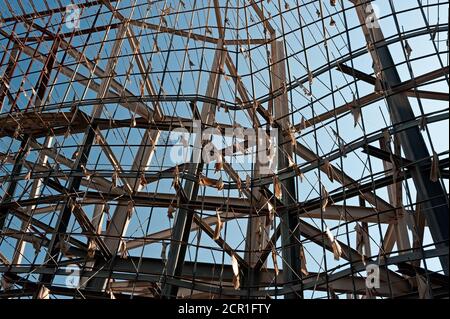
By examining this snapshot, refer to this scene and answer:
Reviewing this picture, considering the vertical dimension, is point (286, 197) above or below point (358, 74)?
below

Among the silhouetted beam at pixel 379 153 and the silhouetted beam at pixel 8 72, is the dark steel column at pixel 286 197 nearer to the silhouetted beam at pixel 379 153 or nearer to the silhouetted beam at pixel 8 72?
the silhouetted beam at pixel 379 153

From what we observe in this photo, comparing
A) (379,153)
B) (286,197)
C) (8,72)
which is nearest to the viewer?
(379,153)

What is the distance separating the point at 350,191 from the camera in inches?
352

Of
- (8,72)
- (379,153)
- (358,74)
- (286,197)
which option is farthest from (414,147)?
(8,72)

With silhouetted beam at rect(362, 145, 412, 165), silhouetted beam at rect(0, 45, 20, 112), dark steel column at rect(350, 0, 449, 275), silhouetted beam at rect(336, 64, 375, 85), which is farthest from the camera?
silhouetted beam at rect(0, 45, 20, 112)

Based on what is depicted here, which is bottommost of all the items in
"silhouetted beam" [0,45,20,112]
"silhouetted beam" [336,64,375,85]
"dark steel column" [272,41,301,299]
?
"dark steel column" [272,41,301,299]

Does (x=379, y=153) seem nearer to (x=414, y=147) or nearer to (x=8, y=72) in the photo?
(x=414, y=147)

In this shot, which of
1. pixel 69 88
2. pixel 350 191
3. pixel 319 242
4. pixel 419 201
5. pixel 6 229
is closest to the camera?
pixel 419 201

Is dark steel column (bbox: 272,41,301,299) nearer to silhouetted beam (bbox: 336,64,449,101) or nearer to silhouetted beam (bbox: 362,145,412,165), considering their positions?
silhouetted beam (bbox: 336,64,449,101)

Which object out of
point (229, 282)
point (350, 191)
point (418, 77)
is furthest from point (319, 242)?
point (418, 77)

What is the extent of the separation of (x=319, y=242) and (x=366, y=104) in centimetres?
286

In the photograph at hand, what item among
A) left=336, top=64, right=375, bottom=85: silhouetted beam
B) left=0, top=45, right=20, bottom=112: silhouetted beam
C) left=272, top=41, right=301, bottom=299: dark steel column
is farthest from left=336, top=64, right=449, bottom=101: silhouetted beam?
left=0, top=45, right=20, bottom=112: silhouetted beam
